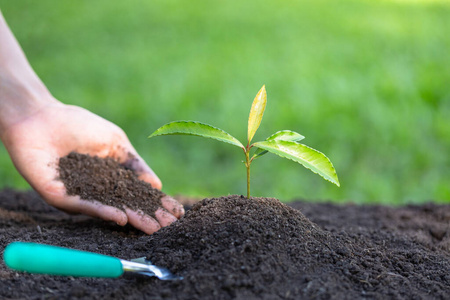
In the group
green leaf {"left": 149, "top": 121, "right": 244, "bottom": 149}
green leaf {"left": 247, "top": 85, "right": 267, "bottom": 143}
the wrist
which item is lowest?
green leaf {"left": 149, "top": 121, "right": 244, "bottom": 149}

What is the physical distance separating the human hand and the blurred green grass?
1.62 metres

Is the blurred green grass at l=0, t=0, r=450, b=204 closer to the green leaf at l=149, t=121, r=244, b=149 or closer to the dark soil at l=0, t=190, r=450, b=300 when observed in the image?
the dark soil at l=0, t=190, r=450, b=300

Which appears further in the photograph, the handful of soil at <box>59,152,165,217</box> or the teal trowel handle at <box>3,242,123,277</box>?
the handful of soil at <box>59,152,165,217</box>

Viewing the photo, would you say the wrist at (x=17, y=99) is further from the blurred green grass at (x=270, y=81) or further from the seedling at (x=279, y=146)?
the blurred green grass at (x=270, y=81)

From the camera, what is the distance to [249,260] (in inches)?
53.1

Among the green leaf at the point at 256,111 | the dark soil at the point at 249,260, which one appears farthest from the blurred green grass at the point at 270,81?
the green leaf at the point at 256,111

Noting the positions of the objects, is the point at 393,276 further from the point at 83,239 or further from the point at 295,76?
the point at 295,76

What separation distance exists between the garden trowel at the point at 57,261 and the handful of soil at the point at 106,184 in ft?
2.71

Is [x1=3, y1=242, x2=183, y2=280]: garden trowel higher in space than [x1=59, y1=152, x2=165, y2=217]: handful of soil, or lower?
lower

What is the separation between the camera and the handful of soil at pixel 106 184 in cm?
212

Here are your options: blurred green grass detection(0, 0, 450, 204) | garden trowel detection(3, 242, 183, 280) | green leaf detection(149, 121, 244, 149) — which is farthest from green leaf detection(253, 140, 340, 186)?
blurred green grass detection(0, 0, 450, 204)

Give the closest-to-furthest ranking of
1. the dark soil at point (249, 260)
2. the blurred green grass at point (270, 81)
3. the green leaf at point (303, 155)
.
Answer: the dark soil at point (249, 260), the green leaf at point (303, 155), the blurred green grass at point (270, 81)

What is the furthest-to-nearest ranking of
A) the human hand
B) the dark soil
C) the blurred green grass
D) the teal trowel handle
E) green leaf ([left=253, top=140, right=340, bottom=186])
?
the blurred green grass
the human hand
green leaf ([left=253, top=140, right=340, bottom=186])
the dark soil
the teal trowel handle

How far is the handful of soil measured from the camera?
2115 millimetres
